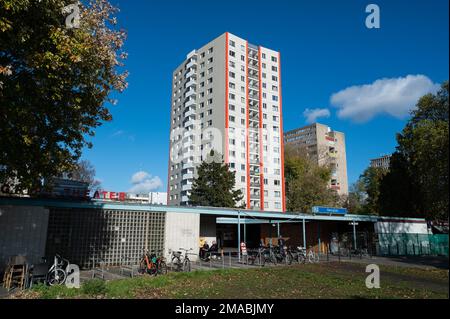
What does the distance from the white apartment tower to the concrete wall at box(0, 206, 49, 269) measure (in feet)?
140

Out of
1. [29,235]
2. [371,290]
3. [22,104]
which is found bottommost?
[371,290]

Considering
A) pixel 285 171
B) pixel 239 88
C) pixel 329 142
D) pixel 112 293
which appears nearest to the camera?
pixel 112 293

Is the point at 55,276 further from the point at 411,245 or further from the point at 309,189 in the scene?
the point at 309,189

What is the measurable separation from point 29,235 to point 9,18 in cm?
1076

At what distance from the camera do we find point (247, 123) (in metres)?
63.7


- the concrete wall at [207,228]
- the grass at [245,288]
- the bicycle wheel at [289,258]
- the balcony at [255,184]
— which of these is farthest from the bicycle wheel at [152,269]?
the balcony at [255,184]

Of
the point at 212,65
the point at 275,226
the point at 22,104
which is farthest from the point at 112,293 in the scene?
the point at 212,65

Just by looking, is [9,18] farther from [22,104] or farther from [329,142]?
[329,142]

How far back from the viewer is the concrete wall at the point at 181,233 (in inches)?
831

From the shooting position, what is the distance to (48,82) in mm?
10500

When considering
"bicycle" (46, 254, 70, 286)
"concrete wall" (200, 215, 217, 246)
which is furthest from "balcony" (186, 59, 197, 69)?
"bicycle" (46, 254, 70, 286)

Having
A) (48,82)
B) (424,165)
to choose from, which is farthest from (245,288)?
(424,165)

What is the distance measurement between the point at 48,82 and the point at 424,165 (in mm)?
24445

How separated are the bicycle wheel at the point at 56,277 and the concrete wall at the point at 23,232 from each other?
173 inches
